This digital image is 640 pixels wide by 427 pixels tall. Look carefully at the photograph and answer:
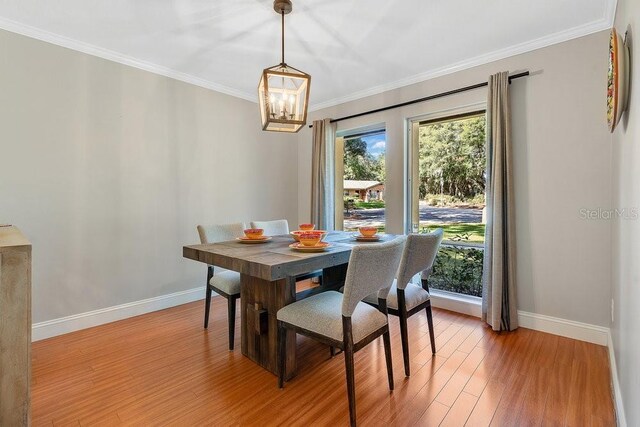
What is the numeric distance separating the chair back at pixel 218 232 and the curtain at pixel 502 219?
2.34 meters

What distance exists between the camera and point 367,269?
163 centimetres

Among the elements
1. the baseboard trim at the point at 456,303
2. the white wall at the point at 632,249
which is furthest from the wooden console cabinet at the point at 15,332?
the baseboard trim at the point at 456,303

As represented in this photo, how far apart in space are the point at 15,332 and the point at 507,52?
12.3 feet

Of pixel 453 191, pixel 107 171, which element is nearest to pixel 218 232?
pixel 107 171

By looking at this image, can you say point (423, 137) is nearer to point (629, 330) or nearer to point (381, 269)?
point (381, 269)

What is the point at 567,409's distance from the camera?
1.68 meters

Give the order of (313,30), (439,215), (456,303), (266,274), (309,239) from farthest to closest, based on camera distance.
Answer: (439,215) → (456,303) → (313,30) → (309,239) → (266,274)

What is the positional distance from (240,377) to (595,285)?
2756 mm

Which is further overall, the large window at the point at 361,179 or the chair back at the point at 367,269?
the large window at the point at 361,179

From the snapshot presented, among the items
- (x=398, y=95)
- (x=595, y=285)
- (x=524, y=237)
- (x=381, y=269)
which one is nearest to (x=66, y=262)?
(x=381, y=269)

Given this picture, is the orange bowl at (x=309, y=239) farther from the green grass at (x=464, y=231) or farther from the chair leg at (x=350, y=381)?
the green grass at (x=464, y=231)

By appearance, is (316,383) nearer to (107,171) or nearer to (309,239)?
(309,239)

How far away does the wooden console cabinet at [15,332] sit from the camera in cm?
108

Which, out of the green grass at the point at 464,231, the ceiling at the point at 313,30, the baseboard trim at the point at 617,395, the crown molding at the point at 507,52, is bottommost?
the baseboard trim at the point at 617,395
